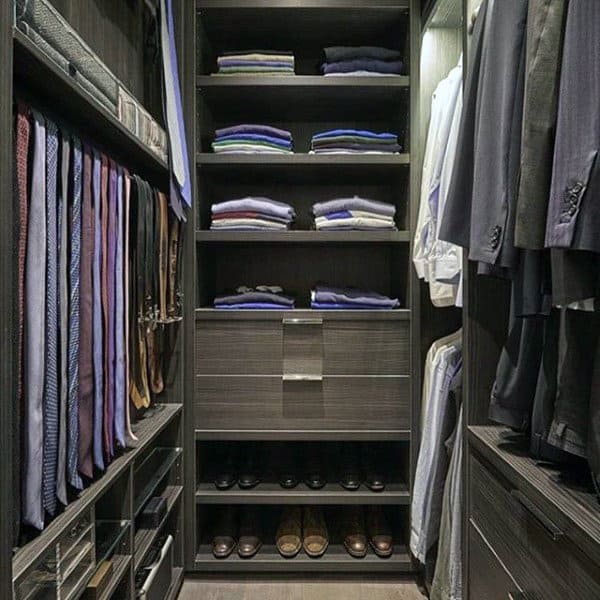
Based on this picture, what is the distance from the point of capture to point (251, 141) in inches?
80.6

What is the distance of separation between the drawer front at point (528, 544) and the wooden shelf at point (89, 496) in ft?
2.67

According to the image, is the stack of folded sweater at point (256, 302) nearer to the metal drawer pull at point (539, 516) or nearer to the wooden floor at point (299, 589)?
the wooden floor at point (299, 589)

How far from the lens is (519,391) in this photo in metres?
1.05

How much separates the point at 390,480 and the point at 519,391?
3.98 ft

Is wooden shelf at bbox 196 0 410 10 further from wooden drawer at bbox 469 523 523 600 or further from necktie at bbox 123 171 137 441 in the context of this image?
wooden drawer at bbox 469 523 523 600

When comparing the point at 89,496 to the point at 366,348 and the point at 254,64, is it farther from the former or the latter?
the point at 254,64

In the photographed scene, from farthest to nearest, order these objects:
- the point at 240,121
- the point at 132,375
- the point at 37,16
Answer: the point at 240,121, the point at 132,375, the point at 37,16

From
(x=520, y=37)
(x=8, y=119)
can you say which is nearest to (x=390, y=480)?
(x=520, y=37)

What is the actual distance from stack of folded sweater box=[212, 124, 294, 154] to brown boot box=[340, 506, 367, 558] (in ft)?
4.70

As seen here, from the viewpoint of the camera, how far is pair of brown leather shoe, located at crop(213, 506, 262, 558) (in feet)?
6.73

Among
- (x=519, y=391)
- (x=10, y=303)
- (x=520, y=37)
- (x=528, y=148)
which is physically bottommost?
(x=519, y=391)

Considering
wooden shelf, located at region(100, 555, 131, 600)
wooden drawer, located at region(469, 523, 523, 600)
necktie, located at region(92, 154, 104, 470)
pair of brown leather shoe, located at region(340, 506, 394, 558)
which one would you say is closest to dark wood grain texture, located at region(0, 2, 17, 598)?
necktie, located at region(92, 154, 104, 470)

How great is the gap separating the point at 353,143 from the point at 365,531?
4.83 feet

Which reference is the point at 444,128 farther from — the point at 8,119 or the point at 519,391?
the point at 8,119
